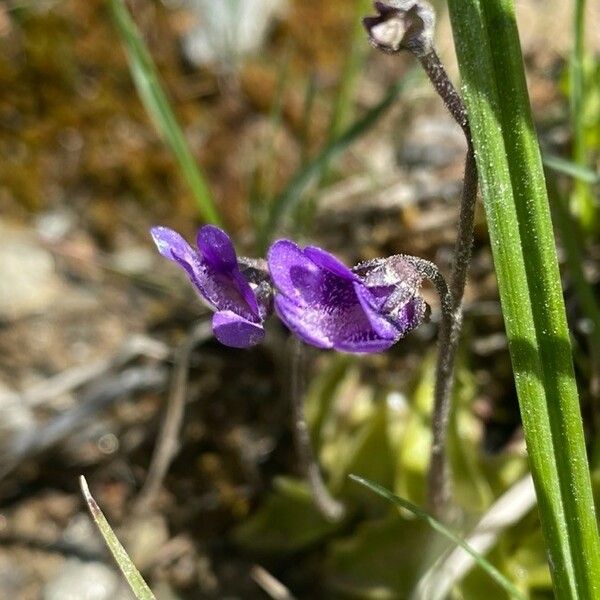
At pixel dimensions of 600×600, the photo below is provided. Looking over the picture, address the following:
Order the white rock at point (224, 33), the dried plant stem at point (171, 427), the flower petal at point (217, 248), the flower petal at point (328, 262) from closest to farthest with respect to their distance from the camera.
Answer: the flower petal at point (328, 262)
the flower petal at point (217, 248)
the dried plant stem at point (171, 427)
the white rock at point (224, 33)

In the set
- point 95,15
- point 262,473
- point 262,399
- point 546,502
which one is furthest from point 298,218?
point 546,502

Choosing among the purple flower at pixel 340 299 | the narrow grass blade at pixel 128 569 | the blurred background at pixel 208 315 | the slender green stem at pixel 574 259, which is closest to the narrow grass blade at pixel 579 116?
the blurred background at pixel 208 315

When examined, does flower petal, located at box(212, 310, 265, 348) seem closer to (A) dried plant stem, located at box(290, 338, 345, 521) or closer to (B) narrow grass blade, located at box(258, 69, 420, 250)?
(A) dried plant stem, located at box(290, 338, 345, 521)

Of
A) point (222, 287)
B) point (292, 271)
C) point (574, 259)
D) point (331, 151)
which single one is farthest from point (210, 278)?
point (331, 151)

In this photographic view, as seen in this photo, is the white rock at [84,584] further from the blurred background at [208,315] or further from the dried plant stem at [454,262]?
the dried plant stem at [454,262]

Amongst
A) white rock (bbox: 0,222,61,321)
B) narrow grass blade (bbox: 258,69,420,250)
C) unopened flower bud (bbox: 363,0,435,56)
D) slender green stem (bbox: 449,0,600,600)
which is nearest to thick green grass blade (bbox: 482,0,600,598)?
slender green stem (bbox: 449,0,600,600)

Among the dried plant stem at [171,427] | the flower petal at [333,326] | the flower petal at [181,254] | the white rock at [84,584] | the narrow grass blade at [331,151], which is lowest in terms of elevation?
the white rock at [84,584]

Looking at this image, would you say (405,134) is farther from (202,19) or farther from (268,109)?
(202,19)
